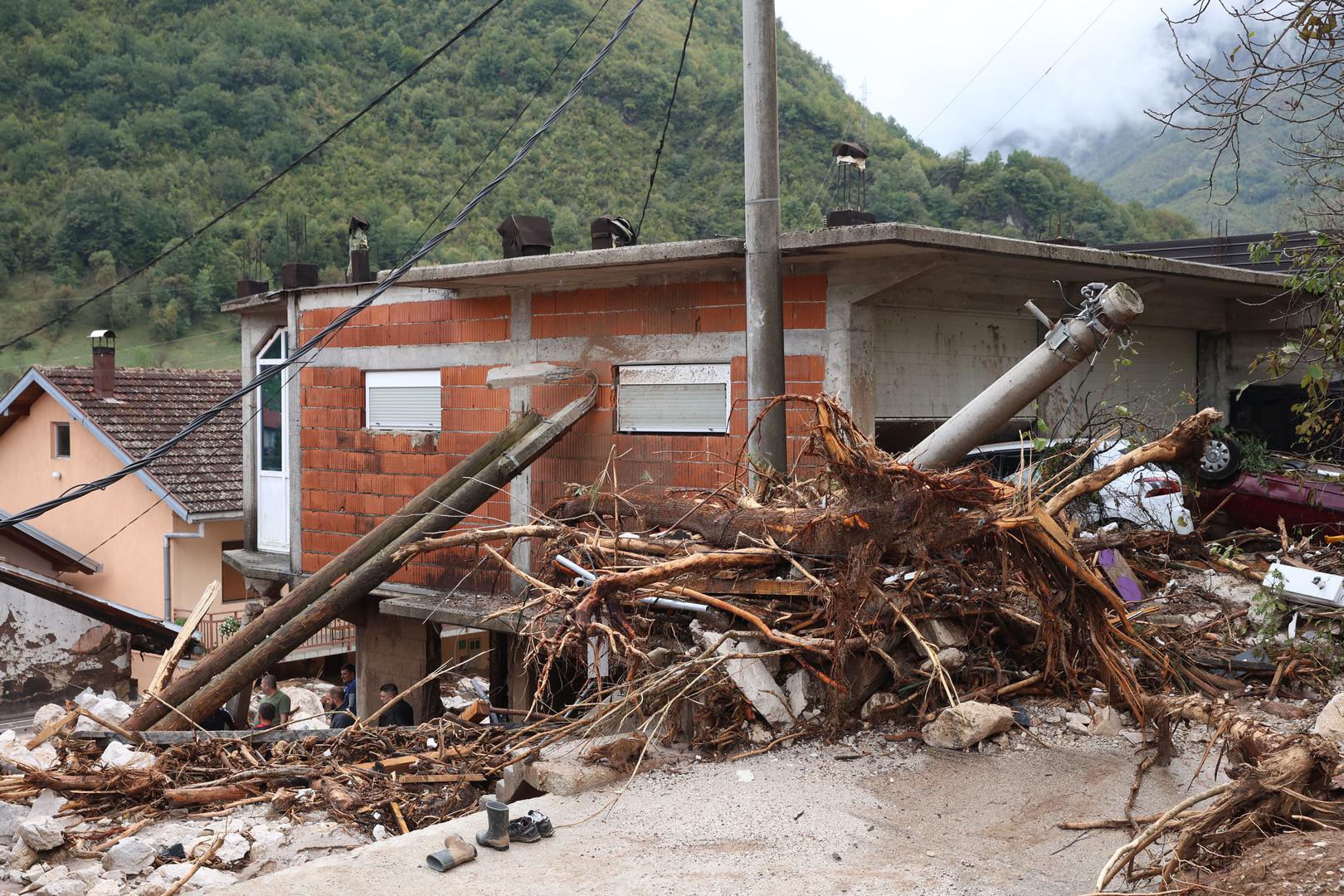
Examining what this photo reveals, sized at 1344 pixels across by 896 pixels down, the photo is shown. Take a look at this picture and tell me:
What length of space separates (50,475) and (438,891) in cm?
2427

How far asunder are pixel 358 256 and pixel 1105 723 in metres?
9.63

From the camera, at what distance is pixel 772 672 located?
6344 millimetres

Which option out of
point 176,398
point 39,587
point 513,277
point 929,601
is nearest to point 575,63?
point 176,398

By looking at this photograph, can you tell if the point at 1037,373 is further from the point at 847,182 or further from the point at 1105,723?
the point at 847,182

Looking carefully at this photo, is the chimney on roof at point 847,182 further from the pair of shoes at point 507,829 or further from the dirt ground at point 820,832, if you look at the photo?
the pair of shoes at point 507,829

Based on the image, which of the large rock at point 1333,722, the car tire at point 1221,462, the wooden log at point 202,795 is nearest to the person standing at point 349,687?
the wooden log at point 202,795

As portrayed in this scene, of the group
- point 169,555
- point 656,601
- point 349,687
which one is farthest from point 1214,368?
point 169,555

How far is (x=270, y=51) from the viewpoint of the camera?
54.8 meters

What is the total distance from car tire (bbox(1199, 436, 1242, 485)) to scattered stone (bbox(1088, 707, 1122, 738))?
528cm

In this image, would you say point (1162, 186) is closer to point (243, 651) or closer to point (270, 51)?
point (270, 51)

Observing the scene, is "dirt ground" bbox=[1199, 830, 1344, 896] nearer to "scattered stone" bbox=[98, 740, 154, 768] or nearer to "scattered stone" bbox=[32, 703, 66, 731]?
"scattered stone" bbox=[98, 740, 154, 768]

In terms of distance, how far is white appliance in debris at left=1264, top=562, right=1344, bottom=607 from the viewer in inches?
284

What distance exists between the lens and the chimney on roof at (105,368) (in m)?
23.7

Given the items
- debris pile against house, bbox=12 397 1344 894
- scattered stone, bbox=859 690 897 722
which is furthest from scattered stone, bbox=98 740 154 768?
scattered stone, bbox=859 690 897 722
